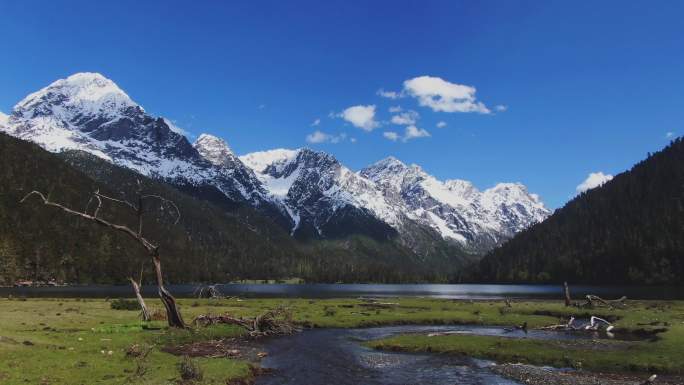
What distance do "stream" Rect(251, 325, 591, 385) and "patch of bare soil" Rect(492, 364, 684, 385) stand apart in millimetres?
1499

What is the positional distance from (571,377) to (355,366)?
1660 cm

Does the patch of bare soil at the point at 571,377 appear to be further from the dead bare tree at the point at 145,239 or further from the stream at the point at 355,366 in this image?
the dead bare tree at the point at 145,239

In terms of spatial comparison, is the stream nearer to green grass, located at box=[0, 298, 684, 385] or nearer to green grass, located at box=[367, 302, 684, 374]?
green grass, located at box=[367, 302, 684, 374]

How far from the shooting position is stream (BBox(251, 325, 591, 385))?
36.7m

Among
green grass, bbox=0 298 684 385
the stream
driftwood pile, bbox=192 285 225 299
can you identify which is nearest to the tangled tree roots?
green grass, bbox=0 298 684 385

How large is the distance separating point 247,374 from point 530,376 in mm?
20979

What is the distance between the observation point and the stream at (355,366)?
36688 mm

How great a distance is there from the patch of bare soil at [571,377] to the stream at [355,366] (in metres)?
1.50

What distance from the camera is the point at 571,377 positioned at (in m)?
37.0

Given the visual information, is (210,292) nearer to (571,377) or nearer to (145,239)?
(145,239)

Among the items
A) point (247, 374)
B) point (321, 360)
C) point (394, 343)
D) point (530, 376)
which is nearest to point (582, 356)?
point (530, 376)

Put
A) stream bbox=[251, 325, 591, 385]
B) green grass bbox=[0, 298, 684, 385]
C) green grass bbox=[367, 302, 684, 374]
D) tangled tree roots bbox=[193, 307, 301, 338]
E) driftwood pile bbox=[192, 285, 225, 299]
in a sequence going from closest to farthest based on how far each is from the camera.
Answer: green grass bbox=[0, 298, 684, 385] → stream bbox=[251, 325, 591, 385] → green grass bbox=[367, 302, 684, 374] → tangled tree roots bbox=[193, 307, 301, 338] → driftwood pile bbox=[192, 285, 225, 299]

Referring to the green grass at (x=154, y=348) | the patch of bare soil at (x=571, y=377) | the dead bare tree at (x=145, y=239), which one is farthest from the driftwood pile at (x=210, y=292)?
the patch of bare soil at (x=571, y=377)

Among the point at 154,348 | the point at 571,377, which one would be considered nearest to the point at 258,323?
the point at 154,348
